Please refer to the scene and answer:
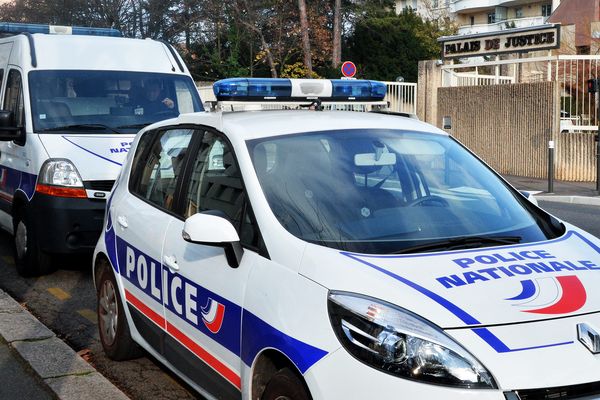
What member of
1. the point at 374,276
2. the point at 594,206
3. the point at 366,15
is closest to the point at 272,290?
the point at 374,276

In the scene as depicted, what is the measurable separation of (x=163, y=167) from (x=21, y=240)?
12.2 ft

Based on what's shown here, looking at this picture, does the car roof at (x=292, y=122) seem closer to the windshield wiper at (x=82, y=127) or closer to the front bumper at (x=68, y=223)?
the front bumper at (x=68, y=223)

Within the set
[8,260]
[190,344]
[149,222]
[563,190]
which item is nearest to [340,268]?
[190,344]

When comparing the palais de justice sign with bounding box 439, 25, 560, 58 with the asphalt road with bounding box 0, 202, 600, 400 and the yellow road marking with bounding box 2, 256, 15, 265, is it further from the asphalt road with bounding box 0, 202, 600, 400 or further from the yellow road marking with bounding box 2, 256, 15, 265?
the yellow road marking with bounding box 2, 256, 15, 265

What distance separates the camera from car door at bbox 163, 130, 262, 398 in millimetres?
3799

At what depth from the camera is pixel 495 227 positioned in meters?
4.06

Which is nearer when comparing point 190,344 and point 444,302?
point 444,302

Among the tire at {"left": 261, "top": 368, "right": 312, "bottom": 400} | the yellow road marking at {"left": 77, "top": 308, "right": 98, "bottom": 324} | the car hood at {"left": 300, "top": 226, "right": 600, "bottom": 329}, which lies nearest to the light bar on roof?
the yellow road marking at {"left": 77, "top": 308, "right": 98, "bottom": 324}

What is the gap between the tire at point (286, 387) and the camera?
3.24m

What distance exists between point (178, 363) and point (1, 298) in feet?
10.3

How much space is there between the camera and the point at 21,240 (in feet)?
27.0

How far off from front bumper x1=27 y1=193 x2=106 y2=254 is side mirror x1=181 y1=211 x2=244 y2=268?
13.4ft

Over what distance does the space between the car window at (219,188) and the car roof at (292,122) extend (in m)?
0.11

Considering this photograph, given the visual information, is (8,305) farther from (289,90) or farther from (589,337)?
(589,337)
